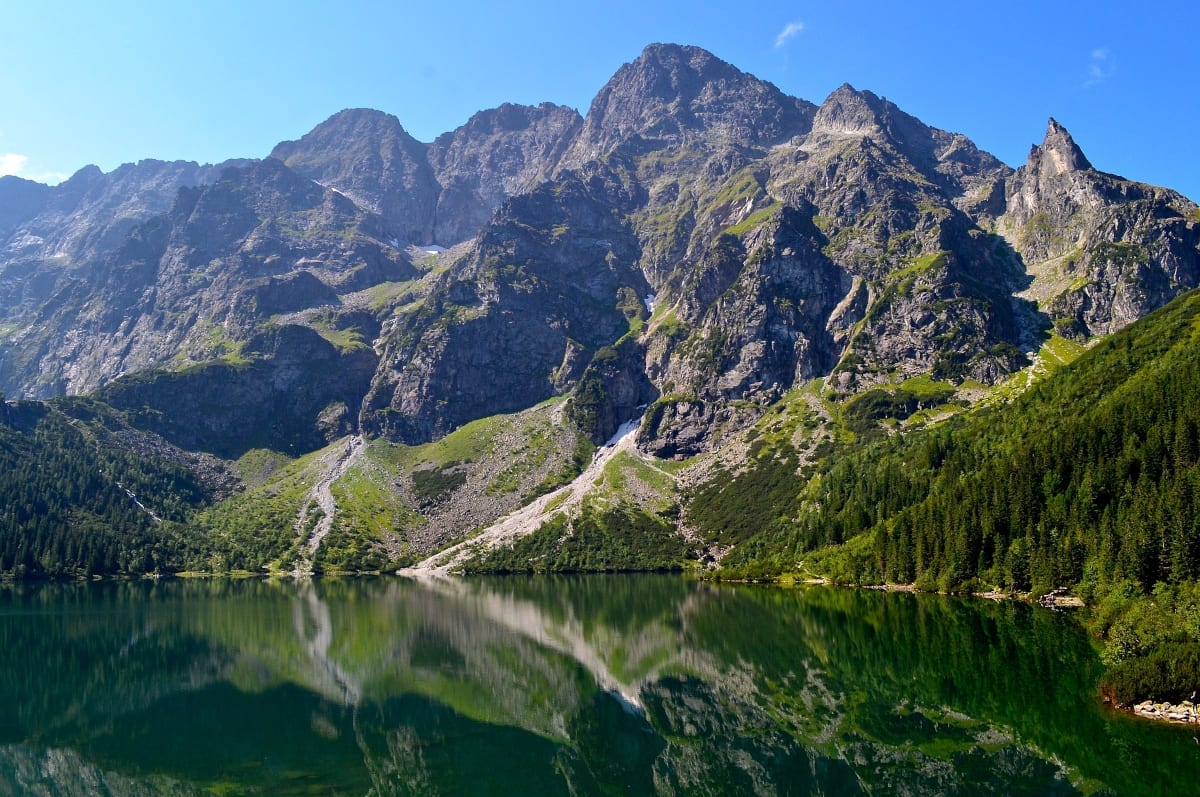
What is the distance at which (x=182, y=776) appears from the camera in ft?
116

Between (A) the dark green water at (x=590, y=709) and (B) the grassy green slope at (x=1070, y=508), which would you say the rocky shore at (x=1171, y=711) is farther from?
(A) the dark green water at (x=590, y=709)

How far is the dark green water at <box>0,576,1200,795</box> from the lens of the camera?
33438mm

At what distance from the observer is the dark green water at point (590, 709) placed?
33438mm

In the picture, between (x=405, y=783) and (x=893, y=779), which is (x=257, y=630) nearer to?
(x=405, y=783)

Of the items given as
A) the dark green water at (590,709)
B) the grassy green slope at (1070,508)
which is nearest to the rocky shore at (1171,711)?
the grassy green slope at (1070,508)

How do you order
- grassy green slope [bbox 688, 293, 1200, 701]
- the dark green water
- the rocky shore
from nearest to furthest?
the dark green water
the rocky shore
grassy green slope [bbox 688, 293, 1200, 701]

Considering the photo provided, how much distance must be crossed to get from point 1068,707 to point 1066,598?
62.2 meters

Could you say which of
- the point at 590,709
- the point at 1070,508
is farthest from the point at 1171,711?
the point at 1070,508

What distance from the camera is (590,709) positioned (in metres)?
49.2

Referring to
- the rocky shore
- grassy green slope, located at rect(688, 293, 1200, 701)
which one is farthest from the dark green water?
grassy green slope, located at rect(688, 293, 1200, 701)

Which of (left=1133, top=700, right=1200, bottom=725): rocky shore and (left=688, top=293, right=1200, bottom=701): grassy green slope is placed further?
(left=688, top=293, right=1200, bottom=701): grassy green slope

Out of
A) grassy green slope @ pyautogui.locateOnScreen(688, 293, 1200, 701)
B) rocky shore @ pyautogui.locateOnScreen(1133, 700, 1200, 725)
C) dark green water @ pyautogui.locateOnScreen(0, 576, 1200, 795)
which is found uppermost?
grassy green slope @ pyautogui.locateOnScreen(688, 293, 1200, 701)

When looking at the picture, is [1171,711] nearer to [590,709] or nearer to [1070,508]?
[590,709]

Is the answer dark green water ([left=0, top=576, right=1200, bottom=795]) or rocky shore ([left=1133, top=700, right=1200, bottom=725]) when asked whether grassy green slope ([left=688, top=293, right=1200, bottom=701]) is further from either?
dark green water ([left=0, top=576, right=1200, bottom=795])
